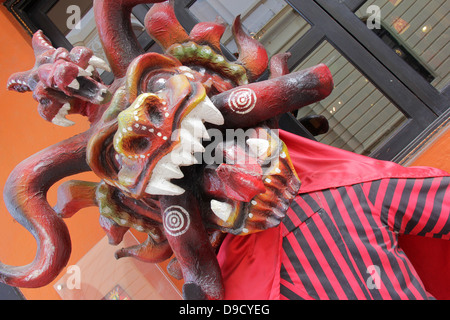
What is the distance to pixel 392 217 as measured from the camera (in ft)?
3.17

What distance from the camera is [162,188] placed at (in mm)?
799

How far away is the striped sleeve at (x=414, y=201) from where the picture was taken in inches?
37.6

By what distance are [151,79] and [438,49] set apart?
1507 mm

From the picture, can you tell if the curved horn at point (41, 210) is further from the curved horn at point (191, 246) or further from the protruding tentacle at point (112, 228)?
the curved horn at point (191, 246)

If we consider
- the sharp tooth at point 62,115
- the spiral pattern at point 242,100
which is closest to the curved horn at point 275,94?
the spiral pattern at point 242,100

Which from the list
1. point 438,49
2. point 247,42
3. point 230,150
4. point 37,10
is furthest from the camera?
point 438,49

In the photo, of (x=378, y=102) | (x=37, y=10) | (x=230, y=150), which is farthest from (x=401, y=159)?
(x=37, y=10)

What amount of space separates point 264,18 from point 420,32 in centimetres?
69

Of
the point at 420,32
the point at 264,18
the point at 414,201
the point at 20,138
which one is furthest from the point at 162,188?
the point at 420,32

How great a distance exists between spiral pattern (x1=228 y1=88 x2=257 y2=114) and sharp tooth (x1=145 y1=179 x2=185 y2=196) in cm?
20

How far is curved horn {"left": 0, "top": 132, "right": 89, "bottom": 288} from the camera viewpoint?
865mm

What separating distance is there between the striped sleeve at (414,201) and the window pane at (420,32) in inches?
35.2

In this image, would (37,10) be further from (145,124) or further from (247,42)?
(145,124)

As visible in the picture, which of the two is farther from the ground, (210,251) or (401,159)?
(210,251)
